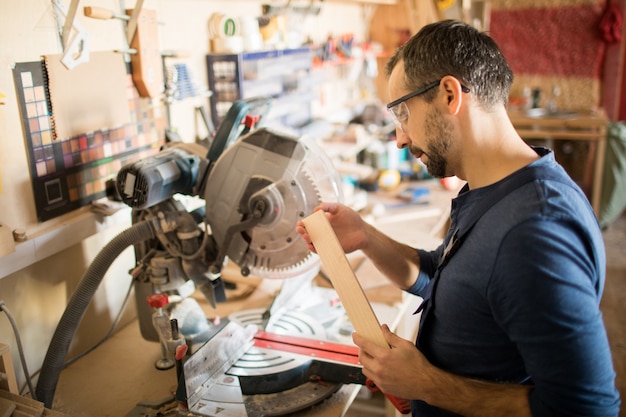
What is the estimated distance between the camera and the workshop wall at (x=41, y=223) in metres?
1.25

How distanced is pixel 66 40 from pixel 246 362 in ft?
2.91

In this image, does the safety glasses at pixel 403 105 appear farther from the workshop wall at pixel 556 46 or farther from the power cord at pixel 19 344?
the workshop wall at pixel 556 46

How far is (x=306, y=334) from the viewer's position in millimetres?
1469

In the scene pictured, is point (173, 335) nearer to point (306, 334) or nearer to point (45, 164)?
point (306, 334)

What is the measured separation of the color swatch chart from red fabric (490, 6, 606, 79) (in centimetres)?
439

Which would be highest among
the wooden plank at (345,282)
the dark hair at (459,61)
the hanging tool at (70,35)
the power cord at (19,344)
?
the hanging tool at (70,35)

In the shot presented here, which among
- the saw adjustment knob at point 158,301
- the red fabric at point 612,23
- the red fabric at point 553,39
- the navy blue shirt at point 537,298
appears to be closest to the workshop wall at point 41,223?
the saw adjustment knob at point 158,301

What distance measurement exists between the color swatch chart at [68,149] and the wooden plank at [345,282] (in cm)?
66

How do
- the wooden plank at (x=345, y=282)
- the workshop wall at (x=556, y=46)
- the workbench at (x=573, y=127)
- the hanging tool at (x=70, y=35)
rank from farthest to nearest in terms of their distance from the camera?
the workshop wall at (x=556, y=46), the workbench at (x=573, y=127), the hanging tool at (x=70, y=35), the wooden plank at (x=345, y=282)

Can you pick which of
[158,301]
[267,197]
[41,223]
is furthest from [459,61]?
[41,223]

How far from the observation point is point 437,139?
3.44 ft

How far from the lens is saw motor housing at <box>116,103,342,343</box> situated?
1266mm

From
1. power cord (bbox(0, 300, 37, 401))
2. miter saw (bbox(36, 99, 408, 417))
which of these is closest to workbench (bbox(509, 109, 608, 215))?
miter saw (bbox(36, 99, 408, 417))

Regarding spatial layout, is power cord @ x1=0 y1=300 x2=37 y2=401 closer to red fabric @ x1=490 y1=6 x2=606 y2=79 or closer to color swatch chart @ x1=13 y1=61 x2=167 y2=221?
color swatch chart @ x1=13 y1=61 x2=167 y2=221
